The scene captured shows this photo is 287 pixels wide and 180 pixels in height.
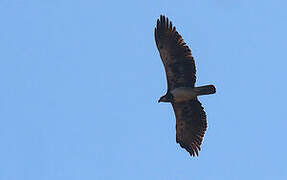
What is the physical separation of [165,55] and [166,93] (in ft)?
4.49

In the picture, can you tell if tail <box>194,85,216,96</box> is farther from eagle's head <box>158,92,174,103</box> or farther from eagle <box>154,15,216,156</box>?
eagle's head <box>158,92,174,103</box>

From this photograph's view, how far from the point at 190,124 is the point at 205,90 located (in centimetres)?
207

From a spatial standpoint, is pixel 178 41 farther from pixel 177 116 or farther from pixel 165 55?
pixel 177 116

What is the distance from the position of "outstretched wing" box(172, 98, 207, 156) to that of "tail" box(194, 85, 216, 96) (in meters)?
0.78

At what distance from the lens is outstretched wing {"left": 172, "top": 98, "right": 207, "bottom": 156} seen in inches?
831

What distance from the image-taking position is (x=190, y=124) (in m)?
21.6

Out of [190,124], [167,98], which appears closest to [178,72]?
[167,98]

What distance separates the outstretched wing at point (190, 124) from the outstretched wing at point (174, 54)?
955 mm

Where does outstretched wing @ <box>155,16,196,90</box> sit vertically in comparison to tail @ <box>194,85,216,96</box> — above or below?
above

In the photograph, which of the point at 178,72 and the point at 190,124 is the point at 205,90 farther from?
the point at 190,124

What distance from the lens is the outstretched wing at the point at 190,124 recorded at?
2110 centimetres

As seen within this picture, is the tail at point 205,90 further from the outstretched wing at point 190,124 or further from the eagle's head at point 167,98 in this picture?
the eagle's head at point 167,98

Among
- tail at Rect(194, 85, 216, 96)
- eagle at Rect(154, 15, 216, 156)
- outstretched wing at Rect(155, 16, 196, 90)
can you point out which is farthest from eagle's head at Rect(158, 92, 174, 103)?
tail at Rect(194, 85, 216, 96)

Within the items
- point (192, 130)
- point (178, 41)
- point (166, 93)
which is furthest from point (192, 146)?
point (178, 41)
